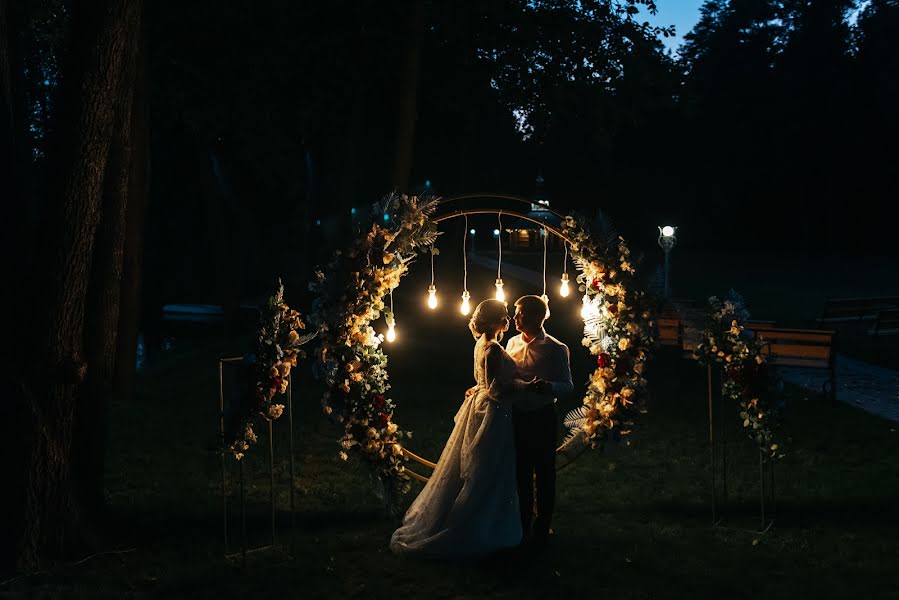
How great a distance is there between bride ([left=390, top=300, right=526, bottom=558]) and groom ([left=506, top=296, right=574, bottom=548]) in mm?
131

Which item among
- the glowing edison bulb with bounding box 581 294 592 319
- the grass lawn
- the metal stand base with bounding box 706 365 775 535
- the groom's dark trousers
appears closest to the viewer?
the grass lawn

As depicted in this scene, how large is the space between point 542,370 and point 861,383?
1058cm

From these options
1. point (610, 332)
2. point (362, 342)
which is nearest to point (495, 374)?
point (362, 342)

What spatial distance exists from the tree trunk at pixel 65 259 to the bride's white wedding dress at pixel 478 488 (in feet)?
8.84

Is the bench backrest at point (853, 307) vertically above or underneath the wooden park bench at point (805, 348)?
above

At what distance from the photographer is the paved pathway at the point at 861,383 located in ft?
47.0

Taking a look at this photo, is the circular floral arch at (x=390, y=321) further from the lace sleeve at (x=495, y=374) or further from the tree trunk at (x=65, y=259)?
the tree trunk at (x=65, y=259)

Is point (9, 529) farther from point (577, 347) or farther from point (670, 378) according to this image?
point (577, 347)

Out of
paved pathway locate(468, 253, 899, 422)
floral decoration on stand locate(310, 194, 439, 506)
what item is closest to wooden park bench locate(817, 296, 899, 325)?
paved pathway locate(468, 253, 899, 422)

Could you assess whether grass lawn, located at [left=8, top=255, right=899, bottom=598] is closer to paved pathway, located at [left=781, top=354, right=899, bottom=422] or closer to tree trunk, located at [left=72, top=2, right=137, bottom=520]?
tree trunk, located at [left=72, top=2, right=137, bottom=520]

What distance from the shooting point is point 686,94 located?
19.7 m

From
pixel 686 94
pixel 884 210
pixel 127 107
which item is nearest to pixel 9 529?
pixel 127 107

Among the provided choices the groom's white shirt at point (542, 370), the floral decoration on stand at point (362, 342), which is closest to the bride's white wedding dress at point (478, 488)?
the groom's white shirt at point (542, 370)

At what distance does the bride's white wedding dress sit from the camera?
7559 millimetres
